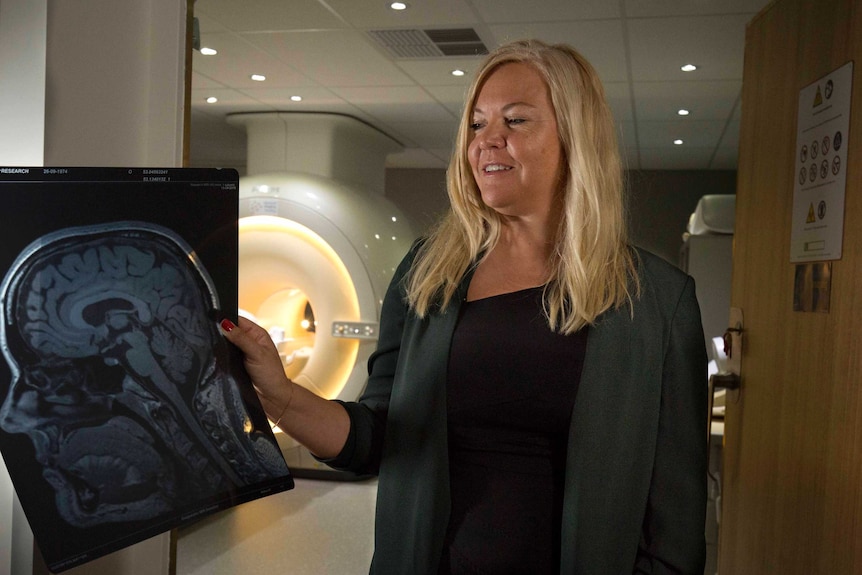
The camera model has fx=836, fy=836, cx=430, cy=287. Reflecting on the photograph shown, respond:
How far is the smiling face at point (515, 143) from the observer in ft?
4.05

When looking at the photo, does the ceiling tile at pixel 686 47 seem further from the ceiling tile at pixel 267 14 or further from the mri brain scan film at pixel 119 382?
the mri brain scan film at pixel 119 382

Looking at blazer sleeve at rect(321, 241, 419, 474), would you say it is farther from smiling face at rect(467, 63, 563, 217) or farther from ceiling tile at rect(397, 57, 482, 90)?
ceiling tile at rect(397, 57, 482, 90)

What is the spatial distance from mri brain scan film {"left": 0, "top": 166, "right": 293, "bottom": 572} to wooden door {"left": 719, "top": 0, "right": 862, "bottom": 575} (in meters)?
1.03

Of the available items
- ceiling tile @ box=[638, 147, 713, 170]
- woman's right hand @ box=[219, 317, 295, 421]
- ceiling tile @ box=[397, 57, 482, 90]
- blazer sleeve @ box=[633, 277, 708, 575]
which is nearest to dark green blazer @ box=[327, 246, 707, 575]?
blazer sleeve @ box=[633, 277, 708, 575]

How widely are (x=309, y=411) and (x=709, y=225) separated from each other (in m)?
4.17

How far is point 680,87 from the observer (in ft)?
14.0

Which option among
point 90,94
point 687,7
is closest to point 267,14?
point 687,7

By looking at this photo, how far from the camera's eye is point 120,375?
3.02 ft

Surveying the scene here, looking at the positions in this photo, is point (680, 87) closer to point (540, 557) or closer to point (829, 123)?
point (829, 123)

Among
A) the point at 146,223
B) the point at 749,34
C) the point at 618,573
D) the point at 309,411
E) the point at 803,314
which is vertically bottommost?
the point at 618,573

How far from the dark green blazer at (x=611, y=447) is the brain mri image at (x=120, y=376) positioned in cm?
28

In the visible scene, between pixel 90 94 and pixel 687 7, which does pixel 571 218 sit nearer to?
pixel 90 94

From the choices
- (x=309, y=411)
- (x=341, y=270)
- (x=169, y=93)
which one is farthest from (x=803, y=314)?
(x=341, y=270)

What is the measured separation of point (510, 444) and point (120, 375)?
0.54 meters
